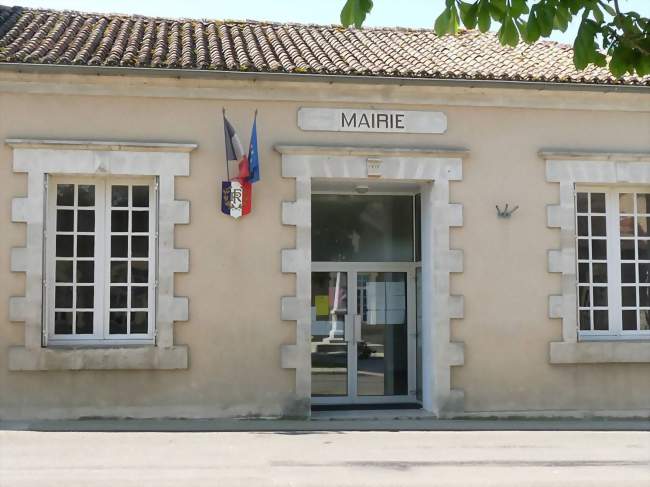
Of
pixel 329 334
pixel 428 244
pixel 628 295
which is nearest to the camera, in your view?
pixel 428 244

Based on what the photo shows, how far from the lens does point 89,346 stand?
1125cm

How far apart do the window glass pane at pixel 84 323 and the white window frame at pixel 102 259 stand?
0.07 m

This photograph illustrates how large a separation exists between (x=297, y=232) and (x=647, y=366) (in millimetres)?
5202

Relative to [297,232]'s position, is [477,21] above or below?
above

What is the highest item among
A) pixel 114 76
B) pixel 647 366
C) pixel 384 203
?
pixel 114 76

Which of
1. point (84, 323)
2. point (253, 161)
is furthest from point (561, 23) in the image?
point (84, 323)

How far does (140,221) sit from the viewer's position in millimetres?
11594

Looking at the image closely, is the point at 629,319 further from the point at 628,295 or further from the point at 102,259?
the point at 102,259

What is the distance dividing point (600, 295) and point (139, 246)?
6474 mm
